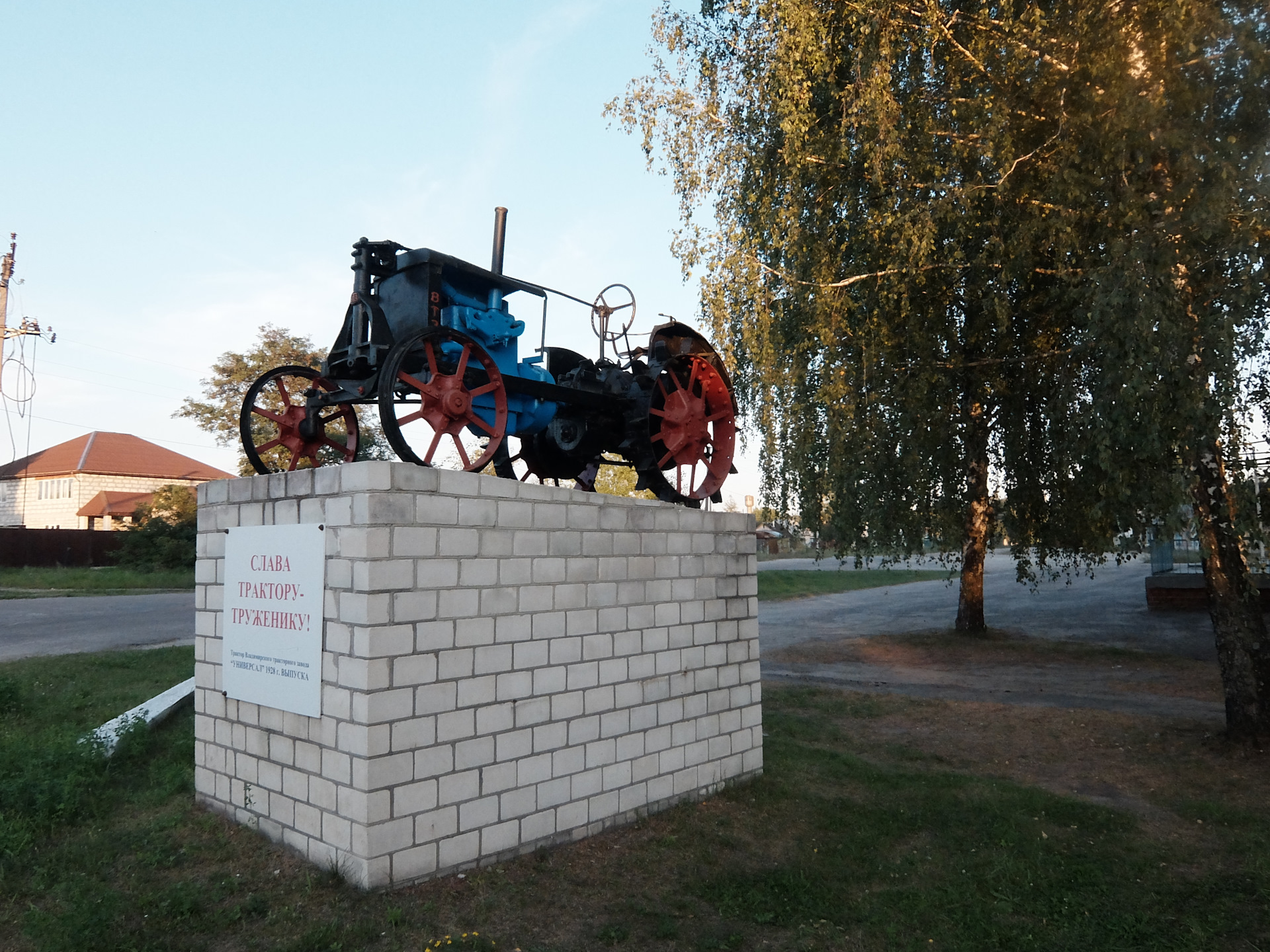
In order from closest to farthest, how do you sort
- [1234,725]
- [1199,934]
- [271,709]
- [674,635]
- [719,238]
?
[1199,934]
[271,709]
[674,635]
[1234,725]
[719,238]

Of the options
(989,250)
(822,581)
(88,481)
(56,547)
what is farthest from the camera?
(88,481)

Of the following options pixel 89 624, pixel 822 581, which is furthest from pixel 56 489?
pixel 822 581

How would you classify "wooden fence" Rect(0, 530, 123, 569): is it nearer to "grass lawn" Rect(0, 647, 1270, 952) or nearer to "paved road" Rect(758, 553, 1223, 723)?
"paved road" Rect(758, 553, 1223, 723)

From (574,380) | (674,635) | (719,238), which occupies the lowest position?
(674,635)

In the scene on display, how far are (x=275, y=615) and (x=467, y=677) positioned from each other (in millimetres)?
1285

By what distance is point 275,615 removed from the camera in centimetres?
555

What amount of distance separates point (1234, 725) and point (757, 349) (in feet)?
19.7

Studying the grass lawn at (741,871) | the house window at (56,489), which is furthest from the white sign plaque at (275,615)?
the house window at (56,489)

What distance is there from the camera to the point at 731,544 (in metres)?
7.58

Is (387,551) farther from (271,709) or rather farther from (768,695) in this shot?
(768,695)

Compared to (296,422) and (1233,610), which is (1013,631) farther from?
(296,422)

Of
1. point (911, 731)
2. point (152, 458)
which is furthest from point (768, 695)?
point (152, 458)

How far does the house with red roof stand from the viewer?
132 feet

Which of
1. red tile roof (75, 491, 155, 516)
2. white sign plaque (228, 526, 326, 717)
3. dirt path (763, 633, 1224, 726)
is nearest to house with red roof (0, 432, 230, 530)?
red tile roof (75, 491, 155, 516)
